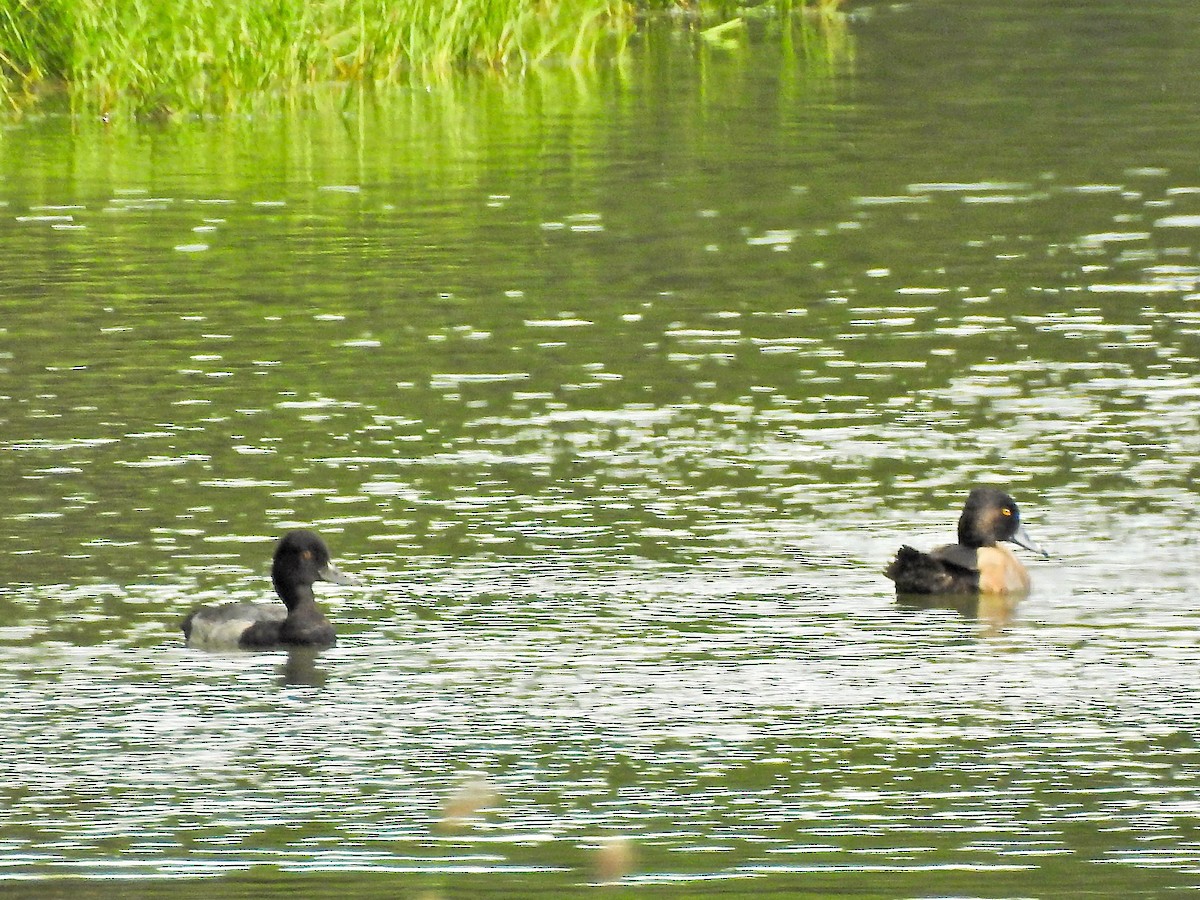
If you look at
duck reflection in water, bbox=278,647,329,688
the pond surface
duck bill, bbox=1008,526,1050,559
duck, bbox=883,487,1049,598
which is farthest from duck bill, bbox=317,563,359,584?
duck bill, bbox=1008,526,1050,559

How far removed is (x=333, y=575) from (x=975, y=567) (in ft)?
8.25

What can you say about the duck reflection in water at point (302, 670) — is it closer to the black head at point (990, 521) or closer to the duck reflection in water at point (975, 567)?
the duck reflection in water at point (975, 567)

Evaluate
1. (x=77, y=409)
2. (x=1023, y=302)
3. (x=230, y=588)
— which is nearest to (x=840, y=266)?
(x=1023, y=302)

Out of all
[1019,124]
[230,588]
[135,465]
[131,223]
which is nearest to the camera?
[230,588]

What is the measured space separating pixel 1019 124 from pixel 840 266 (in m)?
7.37

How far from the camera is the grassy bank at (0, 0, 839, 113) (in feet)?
84.5

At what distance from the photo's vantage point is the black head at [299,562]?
37.4 ft

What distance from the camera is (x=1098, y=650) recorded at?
1087cm

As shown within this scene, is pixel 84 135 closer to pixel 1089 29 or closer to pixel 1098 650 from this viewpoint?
pixel 1089 29

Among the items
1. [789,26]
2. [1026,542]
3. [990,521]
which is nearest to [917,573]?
[990,521]

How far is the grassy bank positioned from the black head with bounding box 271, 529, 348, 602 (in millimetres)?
14648

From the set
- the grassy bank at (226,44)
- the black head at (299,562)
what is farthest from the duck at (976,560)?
the grassy bank at (226,44)

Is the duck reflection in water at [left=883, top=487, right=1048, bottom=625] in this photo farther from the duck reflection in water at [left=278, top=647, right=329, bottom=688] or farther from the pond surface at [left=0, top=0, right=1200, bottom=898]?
the duck reflection in water at [left=278, top=647, right=329, bottom=688]

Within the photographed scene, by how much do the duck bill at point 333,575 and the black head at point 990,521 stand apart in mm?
2452
